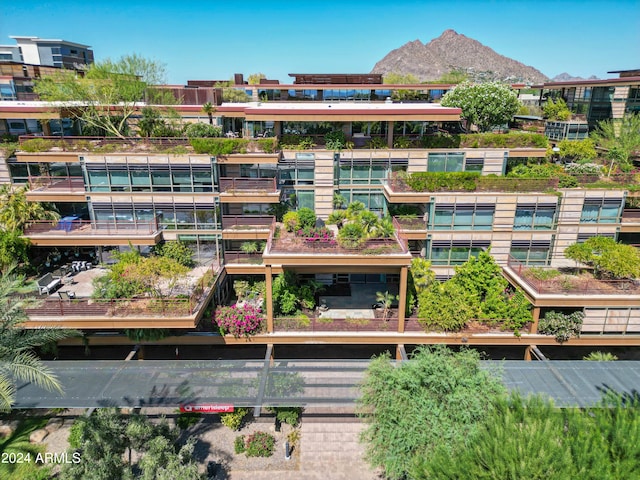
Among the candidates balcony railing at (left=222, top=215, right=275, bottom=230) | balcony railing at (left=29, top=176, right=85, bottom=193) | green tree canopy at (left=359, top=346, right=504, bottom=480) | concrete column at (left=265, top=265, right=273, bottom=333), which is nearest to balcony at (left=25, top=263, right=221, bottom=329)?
concrete column at (left=265, top=265, right=273, bottom=333)

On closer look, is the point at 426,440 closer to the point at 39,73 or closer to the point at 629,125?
the point at 629,125

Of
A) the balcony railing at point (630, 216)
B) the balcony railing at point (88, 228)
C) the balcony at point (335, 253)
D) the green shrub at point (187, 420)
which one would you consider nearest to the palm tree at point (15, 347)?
the green shrub at point (187, 420)

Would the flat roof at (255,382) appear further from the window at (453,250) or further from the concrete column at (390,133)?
the concrete column at (390,133)

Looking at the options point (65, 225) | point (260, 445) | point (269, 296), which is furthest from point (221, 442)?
point (65, 225)

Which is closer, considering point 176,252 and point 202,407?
point 202,407

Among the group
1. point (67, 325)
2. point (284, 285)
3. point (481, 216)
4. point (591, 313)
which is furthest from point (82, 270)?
point (591, 313)

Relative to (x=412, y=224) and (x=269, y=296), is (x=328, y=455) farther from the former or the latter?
(x=412, y=224)

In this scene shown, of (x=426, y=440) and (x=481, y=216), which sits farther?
(x=481, y=216)
